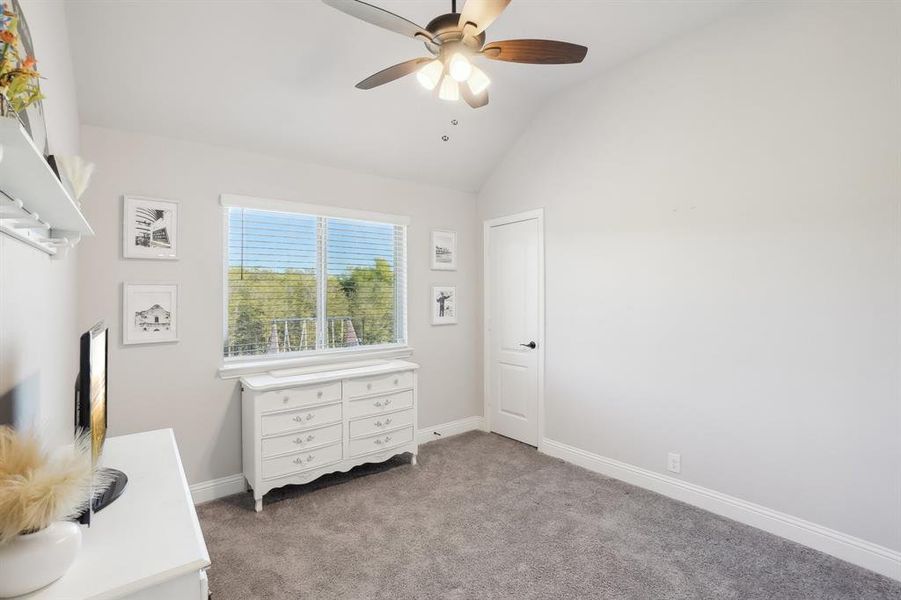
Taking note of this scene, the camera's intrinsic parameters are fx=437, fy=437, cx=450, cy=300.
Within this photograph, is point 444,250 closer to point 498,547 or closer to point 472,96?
point 472,96

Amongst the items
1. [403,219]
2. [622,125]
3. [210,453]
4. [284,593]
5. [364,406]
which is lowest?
[284,593]

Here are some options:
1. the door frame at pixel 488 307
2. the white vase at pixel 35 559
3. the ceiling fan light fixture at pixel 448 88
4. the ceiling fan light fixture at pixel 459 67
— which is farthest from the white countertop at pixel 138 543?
the door frame at pixel 488 307

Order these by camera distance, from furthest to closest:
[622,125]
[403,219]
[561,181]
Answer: [403,219] → [561,181] → [622,125]

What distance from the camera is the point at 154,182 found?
9.22 ft

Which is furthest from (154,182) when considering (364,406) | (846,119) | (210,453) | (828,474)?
(828,474)

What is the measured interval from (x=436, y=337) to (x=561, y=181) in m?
1.80

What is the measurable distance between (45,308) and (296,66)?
1916mm

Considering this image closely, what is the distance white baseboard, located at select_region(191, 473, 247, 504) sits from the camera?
293 cm

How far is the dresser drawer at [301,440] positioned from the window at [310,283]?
70cm

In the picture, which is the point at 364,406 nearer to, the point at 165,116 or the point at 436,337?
the point at 436,337

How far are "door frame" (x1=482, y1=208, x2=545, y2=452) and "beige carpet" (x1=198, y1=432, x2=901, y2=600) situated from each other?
0.79 meters

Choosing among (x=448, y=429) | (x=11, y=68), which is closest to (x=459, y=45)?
(x=11, y=68)

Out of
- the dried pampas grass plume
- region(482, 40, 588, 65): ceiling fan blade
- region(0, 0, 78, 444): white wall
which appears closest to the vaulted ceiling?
region(0, 0, 78, 444): white wall

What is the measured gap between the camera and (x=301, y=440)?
9.79 feet
